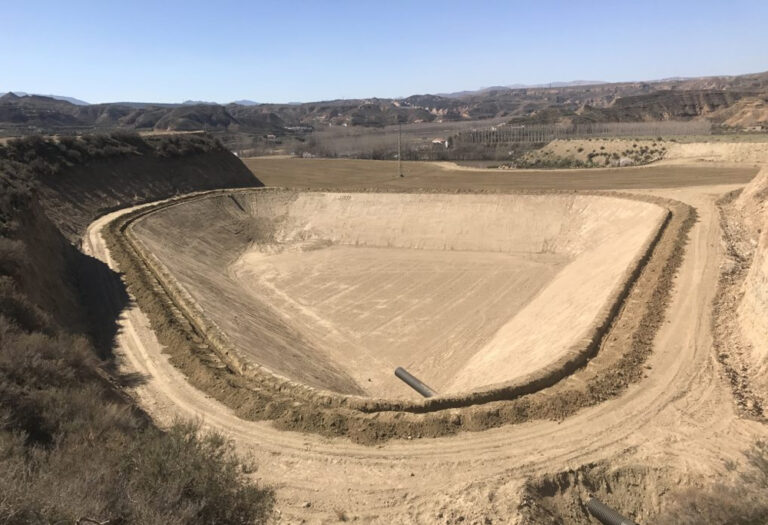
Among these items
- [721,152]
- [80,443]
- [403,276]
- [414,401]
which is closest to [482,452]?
[414,401]

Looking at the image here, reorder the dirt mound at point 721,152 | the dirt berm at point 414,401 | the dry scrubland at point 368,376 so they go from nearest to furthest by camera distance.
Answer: the dry scrubland at point 368,376
the dirt berm at point 414,401
the dirt mound at point 721,152

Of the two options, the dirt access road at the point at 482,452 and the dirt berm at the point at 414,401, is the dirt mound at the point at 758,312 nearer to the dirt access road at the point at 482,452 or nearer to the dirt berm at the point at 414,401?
the dirt access road at the point at 482,452

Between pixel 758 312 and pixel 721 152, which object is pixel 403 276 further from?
pixel 721 152

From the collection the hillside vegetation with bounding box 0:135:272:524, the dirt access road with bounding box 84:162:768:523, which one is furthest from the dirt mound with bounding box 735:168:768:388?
the hillside vegetation with bounding box 0:135:272:524

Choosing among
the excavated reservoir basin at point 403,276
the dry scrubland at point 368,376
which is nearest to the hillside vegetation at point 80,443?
the dry scrubland at point 368,376

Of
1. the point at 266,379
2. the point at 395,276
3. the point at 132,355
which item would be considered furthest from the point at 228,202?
the point at 266,379

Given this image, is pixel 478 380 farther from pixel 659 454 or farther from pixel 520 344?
pixel 659 454

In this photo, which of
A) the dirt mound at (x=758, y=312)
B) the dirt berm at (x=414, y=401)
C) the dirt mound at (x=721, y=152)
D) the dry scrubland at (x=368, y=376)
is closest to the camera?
the dry scrubland at (x=368, y=376)
